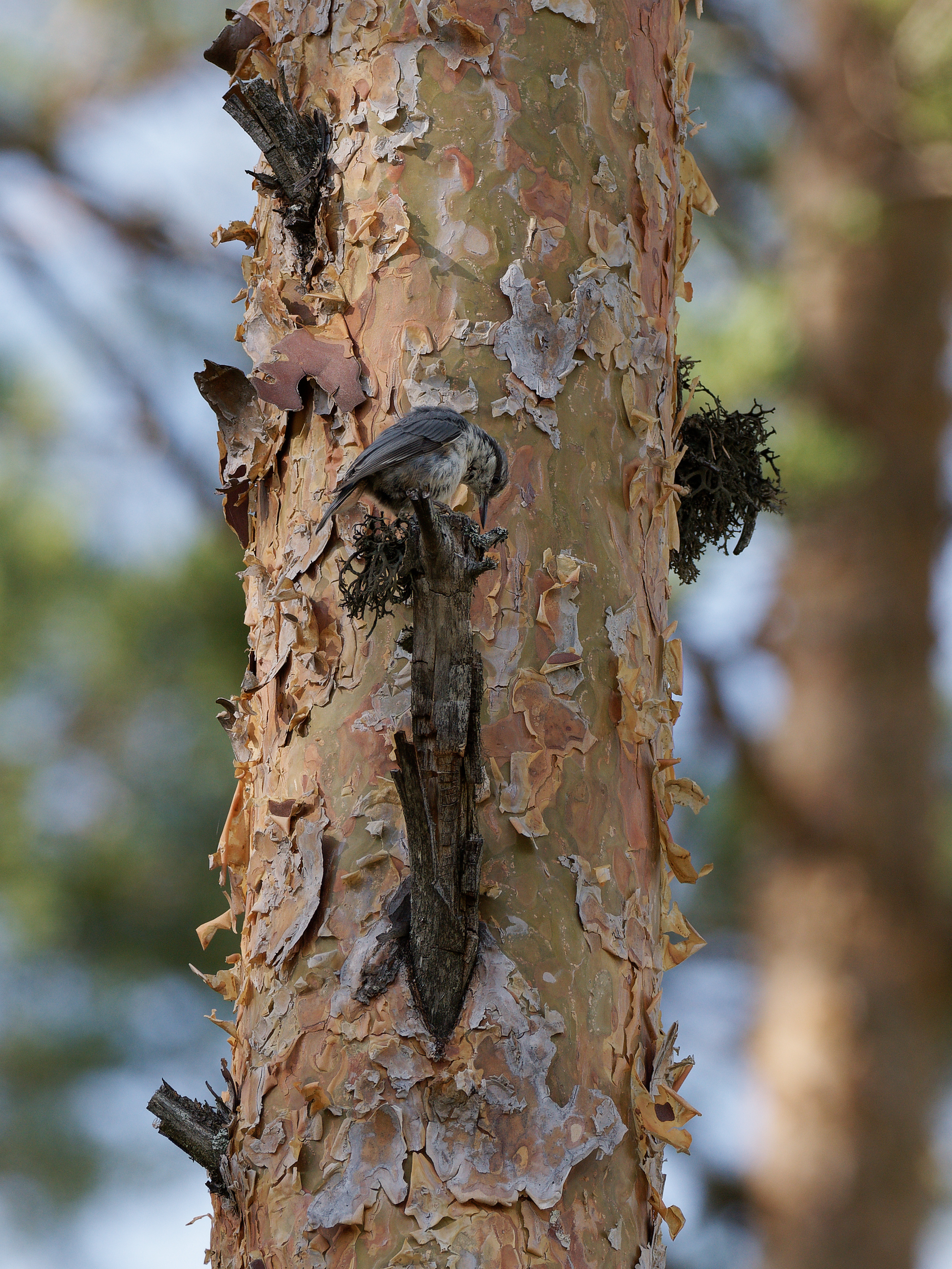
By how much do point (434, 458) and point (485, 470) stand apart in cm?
6

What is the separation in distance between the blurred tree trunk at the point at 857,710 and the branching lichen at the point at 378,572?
9.71ft

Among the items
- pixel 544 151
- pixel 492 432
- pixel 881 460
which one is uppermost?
pixel 881 460

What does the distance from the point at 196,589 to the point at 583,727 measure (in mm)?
3196

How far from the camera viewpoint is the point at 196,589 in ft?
13.8

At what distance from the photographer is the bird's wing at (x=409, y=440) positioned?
1.19 m

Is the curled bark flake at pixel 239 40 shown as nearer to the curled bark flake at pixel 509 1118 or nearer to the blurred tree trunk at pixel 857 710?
the curled bark flake at pixel 509 1118

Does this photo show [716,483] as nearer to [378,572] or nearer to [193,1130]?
[378,572]

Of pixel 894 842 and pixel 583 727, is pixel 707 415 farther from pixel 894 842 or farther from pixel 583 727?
pixel 894 842

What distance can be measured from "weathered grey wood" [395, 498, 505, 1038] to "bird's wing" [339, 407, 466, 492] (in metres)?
0.13

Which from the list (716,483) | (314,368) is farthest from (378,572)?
(716,483)

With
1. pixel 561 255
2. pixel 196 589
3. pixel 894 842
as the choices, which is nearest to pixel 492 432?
pixel 561 255

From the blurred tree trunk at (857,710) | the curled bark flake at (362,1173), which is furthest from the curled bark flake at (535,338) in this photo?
the blurred tree trunk at (857,710)

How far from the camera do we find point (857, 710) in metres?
4.74

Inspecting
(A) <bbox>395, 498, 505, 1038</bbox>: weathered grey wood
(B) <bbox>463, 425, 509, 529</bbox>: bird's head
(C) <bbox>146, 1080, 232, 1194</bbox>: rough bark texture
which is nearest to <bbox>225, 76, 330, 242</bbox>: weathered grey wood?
(B) <bbox>463, 425, 509, 529</bbox>: bird's head
